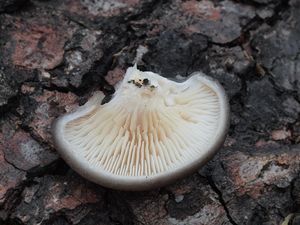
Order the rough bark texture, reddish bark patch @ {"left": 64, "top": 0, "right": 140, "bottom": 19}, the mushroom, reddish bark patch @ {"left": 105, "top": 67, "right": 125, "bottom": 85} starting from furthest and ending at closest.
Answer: reddish bark patch @ {"left": 64, "top": 0, "right": 140, "bottom": 19} → reddish bark patch @ {"left": 105, "top": 67, "right": 125, "bottom": 85} → the rough bark texture → the mushroom

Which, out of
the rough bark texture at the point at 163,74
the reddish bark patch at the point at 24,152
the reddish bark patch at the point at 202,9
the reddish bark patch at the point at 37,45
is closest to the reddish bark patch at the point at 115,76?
the rough bark texture at the point at 163,74

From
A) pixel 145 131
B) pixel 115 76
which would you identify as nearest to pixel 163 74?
pixel 115 76

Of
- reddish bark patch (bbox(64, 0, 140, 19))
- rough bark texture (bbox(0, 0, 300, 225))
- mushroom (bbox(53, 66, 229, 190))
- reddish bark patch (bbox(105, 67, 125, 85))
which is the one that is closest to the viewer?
mushroom (bbox(53, 66, 229, 190))

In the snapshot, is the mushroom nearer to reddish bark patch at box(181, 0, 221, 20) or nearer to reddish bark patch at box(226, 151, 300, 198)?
reddish bark patch at box(226, 151, 300, 198)

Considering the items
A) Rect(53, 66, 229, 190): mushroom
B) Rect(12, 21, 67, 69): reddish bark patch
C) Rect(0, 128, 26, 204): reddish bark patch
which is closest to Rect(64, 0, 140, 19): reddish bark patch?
Rect(12, 21, 67, 69): reddish bark patch

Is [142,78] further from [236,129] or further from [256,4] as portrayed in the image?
[256,4]

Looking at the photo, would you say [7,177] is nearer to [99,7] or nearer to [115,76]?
[115,76]

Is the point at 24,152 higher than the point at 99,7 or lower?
lower
